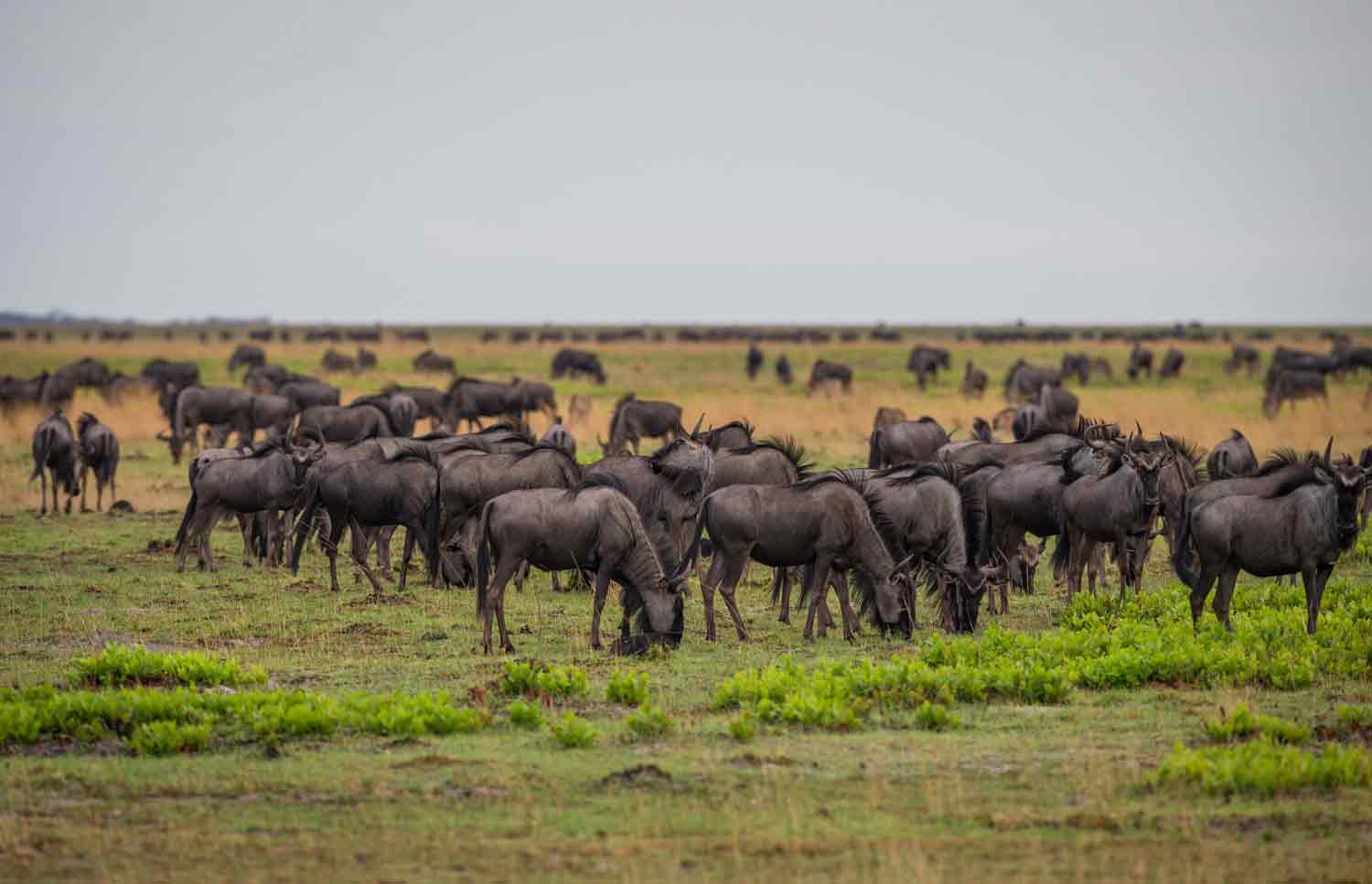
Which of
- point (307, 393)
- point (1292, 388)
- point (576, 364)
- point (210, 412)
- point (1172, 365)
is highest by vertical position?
point (1172, 365)

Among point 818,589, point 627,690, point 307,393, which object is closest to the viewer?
point 627,690

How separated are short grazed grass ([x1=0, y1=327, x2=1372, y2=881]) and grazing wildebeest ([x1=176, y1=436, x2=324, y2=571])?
80.7 inches

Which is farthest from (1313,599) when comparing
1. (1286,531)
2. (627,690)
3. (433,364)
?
(433,364)

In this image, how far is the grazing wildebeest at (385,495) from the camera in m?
17.5

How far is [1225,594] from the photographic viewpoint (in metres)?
13.4

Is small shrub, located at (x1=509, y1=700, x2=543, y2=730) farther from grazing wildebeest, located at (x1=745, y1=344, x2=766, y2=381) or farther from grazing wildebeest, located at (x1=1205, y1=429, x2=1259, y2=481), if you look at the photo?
grazing wildebeest, located at (x1=745, y1=344, x2=766, y2=381)

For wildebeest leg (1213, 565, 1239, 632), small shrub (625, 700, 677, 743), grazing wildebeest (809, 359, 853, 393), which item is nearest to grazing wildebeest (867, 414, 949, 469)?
wildebeest leg (1213, 565, 1239, 632)

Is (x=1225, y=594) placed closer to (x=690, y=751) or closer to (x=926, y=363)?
(x=690, y=751)

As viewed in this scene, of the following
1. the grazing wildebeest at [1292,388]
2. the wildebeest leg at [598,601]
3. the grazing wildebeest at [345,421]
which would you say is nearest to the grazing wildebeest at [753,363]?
the grazing wildebeest at [1292,388]

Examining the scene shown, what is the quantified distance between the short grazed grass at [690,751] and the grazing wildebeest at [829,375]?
123ft

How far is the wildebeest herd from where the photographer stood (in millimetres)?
13164

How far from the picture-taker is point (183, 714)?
10.2 m

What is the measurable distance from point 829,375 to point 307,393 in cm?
2366

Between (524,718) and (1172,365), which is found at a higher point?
(1172,365)
